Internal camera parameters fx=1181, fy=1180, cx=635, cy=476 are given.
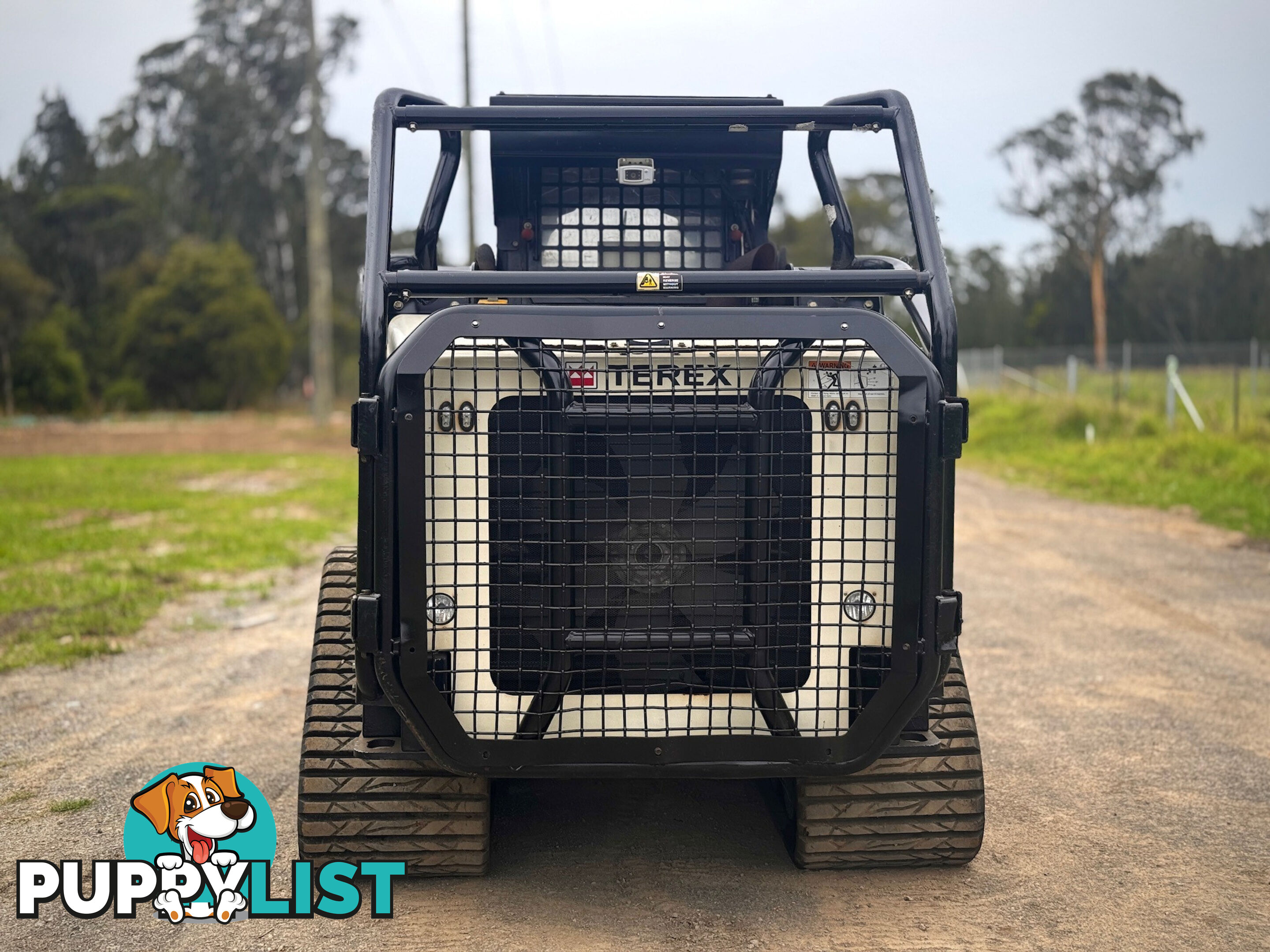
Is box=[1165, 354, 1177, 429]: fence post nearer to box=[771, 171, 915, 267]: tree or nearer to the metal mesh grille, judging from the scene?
the metal mesh grille

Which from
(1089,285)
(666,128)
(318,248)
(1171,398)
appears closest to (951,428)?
(666,128)

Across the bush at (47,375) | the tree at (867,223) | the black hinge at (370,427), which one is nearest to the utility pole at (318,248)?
the bush at (47,375)

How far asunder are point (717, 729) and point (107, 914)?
5.92 ft

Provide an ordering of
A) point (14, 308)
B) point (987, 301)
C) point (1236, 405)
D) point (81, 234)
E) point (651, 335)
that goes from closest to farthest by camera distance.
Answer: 1. point (651, 335)
2. point (1236, 405)
3. point (14, 308)
4. point (81, 234)
5. point (987, 301)

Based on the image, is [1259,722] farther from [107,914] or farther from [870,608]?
[107,914]

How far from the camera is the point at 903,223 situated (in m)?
52.0

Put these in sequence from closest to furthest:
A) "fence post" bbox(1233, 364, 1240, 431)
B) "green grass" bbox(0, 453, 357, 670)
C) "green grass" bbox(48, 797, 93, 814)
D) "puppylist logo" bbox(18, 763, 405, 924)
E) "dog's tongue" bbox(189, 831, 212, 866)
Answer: "puppylist logo" bbox(18, 763, 405, 924) < "dog's tongue" bbox(189, 831, 212, 866) < "green grass" bbox(48, 797, 93, 814) < "green grass" bbox(0, 453, 357, 670) < "fence post" bbox(1233, 364, 1240, 431)

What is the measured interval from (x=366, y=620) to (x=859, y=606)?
126 centimetres

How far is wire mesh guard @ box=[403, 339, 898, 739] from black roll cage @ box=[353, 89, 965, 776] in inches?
3.0

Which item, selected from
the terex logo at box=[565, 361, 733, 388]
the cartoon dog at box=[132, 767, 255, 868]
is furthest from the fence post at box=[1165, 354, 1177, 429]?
the cartoon dog at box=[132, 767, 255, 868]

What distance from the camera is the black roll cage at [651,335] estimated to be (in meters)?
2.89

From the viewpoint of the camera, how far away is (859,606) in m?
3.09

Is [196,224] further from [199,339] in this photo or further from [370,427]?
[370,427]

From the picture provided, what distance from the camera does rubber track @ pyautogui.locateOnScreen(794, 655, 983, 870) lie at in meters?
3.42
